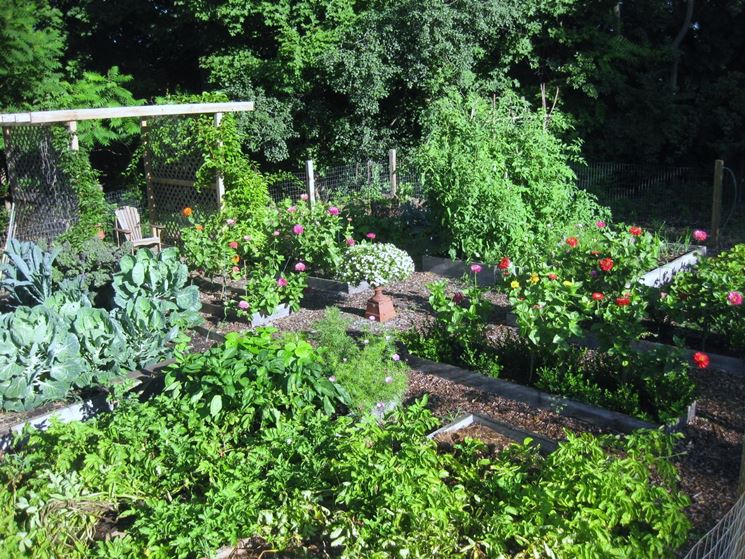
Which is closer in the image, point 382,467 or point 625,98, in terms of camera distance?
point 382,467

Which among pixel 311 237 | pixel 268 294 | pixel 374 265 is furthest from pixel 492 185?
pixel 268 294

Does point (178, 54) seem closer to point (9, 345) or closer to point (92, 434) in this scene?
point (9, 345)

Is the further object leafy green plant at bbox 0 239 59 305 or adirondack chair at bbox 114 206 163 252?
adirondack chair at bbox 114 206 163 252

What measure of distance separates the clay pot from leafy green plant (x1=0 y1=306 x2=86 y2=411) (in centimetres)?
267

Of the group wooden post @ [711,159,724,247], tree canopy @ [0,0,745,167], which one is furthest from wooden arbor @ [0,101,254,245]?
wooden post @ [711,159,724,247]

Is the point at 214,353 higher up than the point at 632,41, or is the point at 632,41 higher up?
the point at 632,41

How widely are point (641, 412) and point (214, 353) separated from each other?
2.62m

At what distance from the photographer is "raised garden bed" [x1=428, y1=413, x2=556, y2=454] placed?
13.6ft

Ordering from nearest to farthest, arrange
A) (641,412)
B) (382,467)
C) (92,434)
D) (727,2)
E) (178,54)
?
(382,467) → (92,434) → (641,412) → (727,2) → (178,54)

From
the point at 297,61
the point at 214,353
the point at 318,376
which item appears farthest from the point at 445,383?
the point at 297,61

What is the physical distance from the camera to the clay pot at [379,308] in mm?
6820

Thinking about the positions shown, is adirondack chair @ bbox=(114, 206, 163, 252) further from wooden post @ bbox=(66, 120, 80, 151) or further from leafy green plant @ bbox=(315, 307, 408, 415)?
leafy green plant @ bbox=(315, 307, 408, 415)

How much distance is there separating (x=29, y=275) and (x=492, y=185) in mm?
4638

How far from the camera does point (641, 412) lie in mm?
4566
